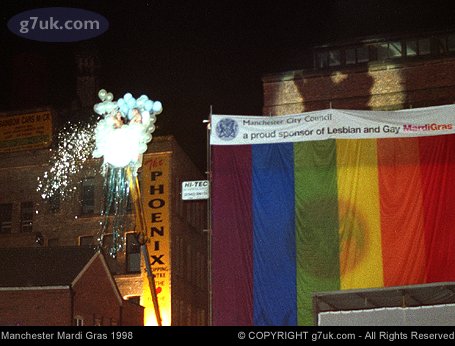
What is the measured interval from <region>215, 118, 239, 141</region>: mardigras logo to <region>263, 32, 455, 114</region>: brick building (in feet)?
34.8

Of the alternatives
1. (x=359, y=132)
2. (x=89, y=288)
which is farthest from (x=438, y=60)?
(x=89, y=288)

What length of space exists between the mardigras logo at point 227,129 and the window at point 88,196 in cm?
1870

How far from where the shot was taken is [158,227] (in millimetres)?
44719

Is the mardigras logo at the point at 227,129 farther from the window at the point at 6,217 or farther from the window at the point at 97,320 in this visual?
the window at the point at 6,217

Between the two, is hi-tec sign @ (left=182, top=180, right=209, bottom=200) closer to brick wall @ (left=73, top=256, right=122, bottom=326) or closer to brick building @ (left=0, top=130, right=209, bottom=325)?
brick wall @ (left=73, top=256, right=122, bottom=326)

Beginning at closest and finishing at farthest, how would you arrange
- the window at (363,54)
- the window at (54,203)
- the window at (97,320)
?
the window at (97,320) → the window at (363,54) → the window at (54,203)

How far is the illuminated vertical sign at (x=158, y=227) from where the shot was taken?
4331 cm

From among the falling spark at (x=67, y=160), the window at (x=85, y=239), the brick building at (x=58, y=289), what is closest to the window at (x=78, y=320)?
the brick building at (x=58, y=289)

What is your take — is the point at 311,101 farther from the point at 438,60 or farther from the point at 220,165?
the point at 220,165

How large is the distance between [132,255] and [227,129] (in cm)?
1768

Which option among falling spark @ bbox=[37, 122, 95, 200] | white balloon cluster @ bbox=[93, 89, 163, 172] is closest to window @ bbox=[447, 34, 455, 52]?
white balloon cluster @ bbox=[93, 89, 163, 172]

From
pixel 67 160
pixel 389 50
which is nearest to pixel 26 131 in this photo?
pixel 67 160

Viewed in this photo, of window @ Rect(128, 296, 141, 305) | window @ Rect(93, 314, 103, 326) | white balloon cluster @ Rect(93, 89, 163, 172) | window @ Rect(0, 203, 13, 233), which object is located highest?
white balloon cluster @ Rect(93, 89, 163, 172)

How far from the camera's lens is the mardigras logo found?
98.1 ft
